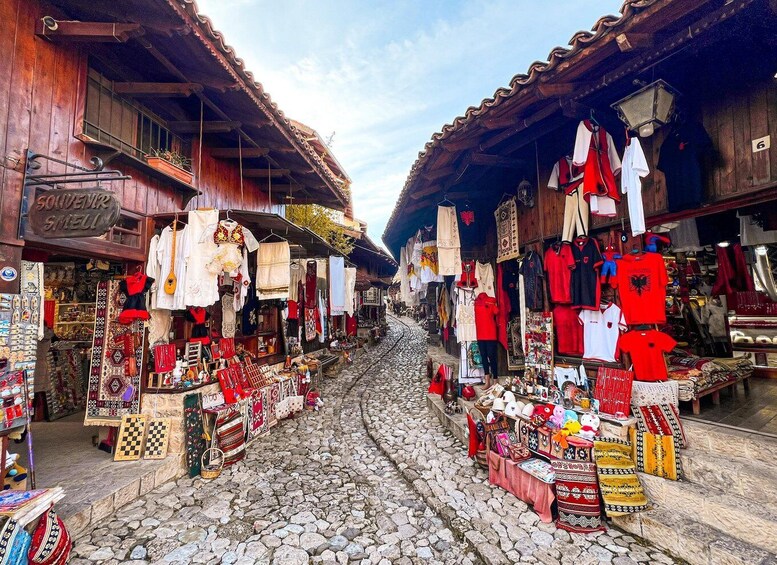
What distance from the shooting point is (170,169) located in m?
5.57

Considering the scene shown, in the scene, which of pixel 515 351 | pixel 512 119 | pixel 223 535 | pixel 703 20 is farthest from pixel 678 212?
pixel 223 535

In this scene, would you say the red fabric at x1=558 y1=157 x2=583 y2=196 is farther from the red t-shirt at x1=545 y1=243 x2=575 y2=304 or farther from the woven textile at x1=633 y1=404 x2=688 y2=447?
the woven textile at x1=633 y1=404 x2=688 y2=447

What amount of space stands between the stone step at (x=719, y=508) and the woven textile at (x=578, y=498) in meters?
A: 0.50

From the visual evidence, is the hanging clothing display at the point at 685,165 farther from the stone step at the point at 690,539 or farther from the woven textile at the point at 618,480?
the stone step at the point at 690,539

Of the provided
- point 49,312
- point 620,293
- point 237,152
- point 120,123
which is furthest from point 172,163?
point 620,293

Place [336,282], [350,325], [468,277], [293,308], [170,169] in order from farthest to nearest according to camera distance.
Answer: [350,325] → [336,282] → [293,308] → [468,277] → [170,169]

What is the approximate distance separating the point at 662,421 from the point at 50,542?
20.2ft

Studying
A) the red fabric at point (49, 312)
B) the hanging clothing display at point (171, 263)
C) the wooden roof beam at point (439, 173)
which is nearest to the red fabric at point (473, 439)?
the wooden roof beam at point (439, 173)

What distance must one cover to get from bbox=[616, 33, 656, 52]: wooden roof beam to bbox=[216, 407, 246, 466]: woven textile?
6870 millimetres

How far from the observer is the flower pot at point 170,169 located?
5.29 meters

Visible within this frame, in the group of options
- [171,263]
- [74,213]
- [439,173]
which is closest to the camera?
[74,213]

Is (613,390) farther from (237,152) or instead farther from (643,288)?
(237,152)

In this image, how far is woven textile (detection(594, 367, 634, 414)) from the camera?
4.19m

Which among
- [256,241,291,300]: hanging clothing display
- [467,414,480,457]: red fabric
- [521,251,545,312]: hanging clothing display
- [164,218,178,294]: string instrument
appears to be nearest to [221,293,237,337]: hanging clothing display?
[256,241,291,300]: hanging clothing display
